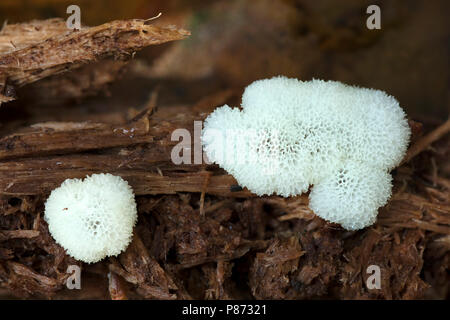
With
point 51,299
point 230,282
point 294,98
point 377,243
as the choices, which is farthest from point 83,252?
point 377,243

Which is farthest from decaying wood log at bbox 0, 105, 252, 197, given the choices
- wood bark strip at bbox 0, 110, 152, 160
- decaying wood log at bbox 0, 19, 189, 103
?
decaying wood log at bbox 0, 19, 189, 103

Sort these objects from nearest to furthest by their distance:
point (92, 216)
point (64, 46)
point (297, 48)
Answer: point (92, 216)
point (64, 46)
point (297, 48)

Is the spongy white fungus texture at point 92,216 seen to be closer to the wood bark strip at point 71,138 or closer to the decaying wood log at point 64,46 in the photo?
the wood bark strip at point 71,138

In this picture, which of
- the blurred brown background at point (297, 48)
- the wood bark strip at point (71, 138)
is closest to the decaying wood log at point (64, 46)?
the wood bark strip at point (71, 138)

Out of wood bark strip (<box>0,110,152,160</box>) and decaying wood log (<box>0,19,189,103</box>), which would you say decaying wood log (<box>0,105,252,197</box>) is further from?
decaying wood log (<box>0,19,189,103</box>)

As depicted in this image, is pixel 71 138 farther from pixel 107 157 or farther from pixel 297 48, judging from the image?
pixel 297 48

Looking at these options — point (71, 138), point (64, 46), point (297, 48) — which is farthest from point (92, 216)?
point (297, 48)

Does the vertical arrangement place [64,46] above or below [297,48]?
below
